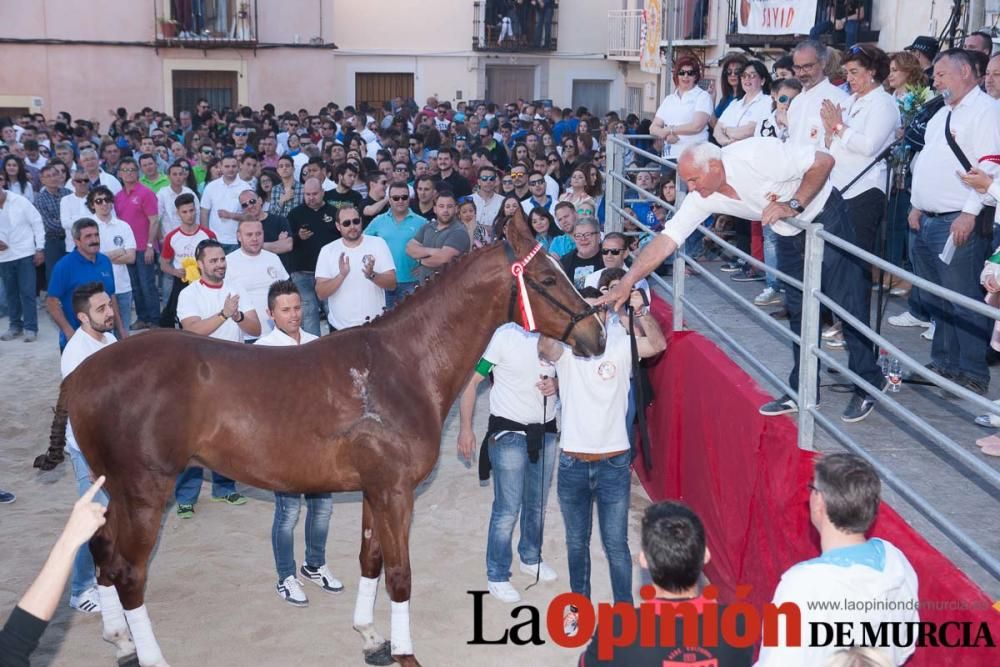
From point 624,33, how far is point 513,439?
30306mm

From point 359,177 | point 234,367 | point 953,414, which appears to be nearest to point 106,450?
point 234,367

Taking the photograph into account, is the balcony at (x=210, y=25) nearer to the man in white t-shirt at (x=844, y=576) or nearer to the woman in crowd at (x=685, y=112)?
the woman in crowd at (x=685, y=112)

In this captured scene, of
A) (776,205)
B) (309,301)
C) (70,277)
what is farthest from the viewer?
(309,301)

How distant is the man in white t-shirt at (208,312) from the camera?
323 inches

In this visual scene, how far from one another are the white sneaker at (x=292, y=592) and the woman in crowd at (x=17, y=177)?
9814mm

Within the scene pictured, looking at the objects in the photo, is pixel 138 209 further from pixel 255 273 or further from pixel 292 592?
pixel 292 592

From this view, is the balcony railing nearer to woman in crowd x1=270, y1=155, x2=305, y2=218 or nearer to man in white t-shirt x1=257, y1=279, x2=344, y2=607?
woman in crowd x1=270, y1=155, x2=305, y2=218

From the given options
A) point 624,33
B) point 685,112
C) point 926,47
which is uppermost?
point 624,33

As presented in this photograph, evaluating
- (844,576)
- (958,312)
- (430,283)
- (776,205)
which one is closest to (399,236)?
(430,283)

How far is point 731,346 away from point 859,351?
165 centimetres

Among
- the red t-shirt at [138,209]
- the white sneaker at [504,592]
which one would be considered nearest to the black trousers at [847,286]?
the white sneaker at [504,592]

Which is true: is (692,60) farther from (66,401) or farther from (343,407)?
(66,401)

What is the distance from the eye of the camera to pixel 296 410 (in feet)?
20.2

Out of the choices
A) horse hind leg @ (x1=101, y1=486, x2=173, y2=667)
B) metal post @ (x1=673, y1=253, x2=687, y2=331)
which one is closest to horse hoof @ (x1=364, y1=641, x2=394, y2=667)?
horse hind leg @ (x1=101, y1=486, x2=173, y2=667)
